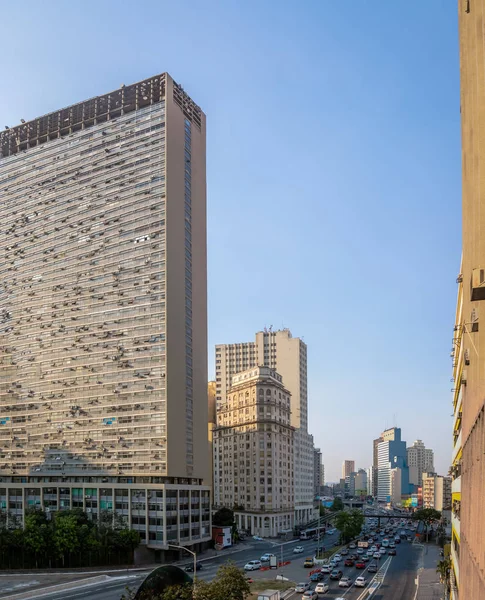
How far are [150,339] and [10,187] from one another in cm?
5394

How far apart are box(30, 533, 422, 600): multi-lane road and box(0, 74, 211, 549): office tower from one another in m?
12.8

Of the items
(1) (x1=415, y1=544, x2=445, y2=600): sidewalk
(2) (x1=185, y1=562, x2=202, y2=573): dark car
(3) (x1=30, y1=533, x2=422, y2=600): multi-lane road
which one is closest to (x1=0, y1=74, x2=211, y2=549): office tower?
(2) (x1=185, y1=562, x2=202, y2=573): dark car

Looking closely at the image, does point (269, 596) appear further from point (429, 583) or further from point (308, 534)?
point (308, 534)

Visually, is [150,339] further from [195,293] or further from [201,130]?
[201,130]

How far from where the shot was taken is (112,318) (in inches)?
4545

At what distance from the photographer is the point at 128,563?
324 feet

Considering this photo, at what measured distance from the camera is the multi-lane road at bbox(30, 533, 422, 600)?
7525 centimetres

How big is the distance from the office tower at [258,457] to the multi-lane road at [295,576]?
90.8ft

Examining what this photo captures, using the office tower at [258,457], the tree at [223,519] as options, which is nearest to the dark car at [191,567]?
the tree at [223,519]

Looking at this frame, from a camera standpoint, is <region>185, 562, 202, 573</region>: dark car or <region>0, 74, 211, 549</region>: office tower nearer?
<region>185, 562, 202, 573</region>: dark car

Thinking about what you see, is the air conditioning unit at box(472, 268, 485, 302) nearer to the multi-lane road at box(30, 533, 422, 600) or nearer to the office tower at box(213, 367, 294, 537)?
the multi-lane road at box(30, 533, 422, 600)

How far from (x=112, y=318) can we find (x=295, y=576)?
54.8m

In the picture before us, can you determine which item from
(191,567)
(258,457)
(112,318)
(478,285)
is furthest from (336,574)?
(478,285)

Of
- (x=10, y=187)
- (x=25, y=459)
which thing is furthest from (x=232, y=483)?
(x=10, y=187)
